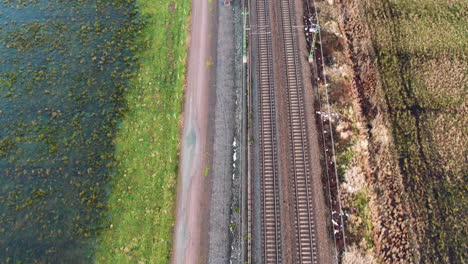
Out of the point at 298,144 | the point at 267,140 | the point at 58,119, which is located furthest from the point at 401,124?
the point at 58,119

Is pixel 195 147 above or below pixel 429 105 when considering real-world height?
below

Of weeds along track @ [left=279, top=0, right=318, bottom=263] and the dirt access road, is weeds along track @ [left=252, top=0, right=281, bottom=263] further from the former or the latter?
the dirt access road

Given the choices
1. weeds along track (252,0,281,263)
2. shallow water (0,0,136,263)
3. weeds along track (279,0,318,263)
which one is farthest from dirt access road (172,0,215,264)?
weeds along track (279,0,318,263)

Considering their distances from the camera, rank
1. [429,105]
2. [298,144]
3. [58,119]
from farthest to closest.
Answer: [58,119], [429,105], [298,144]

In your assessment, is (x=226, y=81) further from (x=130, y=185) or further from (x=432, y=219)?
(x=432, y=219)

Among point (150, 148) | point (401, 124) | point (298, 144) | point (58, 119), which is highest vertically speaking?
point (58, 119)

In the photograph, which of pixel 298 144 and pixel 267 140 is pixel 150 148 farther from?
pixel 298 144

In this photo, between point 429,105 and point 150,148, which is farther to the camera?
point 429,105

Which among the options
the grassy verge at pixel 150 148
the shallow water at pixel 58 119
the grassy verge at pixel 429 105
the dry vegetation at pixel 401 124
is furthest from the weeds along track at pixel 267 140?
the shallow water at pixel 58 119

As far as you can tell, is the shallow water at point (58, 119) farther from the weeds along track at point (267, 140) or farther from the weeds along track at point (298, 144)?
the weeds along track at point (298, 144)
